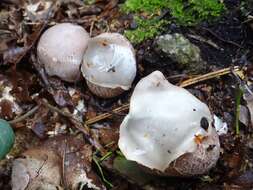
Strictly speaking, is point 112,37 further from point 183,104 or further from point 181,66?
point 183,104

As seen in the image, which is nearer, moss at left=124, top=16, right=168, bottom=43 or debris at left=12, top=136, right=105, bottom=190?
debris at left=12, top=136, right=105, bottom=190

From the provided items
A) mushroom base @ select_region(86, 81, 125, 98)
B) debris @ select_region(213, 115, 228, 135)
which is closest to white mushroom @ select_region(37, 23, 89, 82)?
mushroom base @ select_region(86, 81, 125, 98)

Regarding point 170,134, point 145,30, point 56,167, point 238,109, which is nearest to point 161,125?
point 170,134

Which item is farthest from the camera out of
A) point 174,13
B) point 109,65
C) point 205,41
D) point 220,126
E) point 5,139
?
point 174,13

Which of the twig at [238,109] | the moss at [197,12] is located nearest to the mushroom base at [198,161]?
the twig at [238,109]

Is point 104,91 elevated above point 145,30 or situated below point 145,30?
below

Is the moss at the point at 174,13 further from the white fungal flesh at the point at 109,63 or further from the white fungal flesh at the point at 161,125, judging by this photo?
the white fungal flesh at the point at 161,125

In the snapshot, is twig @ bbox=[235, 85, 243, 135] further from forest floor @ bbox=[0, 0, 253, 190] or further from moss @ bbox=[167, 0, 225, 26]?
moss @ bbox=[167, 0, 225, 26]

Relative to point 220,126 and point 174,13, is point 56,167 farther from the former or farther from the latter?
point 174,13
